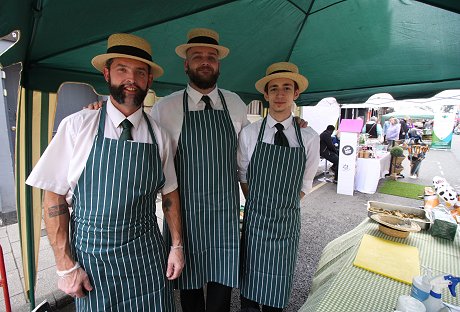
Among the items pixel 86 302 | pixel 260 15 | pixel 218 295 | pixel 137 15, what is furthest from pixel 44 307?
pixel 260 15

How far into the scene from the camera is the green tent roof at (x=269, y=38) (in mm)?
1573

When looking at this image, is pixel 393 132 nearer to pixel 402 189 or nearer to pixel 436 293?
pixel 402 189

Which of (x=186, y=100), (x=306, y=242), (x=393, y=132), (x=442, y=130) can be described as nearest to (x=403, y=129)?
(x=393, y=132)

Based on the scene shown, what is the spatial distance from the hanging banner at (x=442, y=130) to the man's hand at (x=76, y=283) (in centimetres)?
2055

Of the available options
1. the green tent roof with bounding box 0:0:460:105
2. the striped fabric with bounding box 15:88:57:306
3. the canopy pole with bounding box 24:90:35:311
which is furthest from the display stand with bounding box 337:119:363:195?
the canopy pole with bounding box 24:90:35:311

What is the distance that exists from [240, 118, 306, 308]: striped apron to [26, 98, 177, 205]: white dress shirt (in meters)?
0.96

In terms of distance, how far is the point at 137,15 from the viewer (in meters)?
1.81

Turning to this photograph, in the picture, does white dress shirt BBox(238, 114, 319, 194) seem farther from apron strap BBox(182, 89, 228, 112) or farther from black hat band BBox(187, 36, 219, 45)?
black hat band BBox(187, 36, 219, 45)

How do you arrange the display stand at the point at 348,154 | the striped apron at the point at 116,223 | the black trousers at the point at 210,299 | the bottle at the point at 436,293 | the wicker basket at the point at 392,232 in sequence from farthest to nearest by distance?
the display stand at the point at 348,154 → the wicker basket at the point at 392,232 → the black trousers at the point at 210,299 → the striped apron at the point at 116,223 → the bottle at the point at 436,293

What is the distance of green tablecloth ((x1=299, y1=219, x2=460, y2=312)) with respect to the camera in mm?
1420

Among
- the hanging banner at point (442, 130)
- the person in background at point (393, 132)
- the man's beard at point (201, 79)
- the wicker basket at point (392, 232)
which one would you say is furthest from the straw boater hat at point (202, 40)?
the hanging banner at point (442, 130)

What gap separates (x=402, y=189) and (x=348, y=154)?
7.36ft

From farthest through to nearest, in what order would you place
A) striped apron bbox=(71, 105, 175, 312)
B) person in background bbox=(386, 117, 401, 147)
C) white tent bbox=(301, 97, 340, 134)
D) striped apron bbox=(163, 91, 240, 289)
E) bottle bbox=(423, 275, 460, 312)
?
person in background bbox=(386, 117, 401, 147)
white tent bbox=(301, 97, 340, 134)
striped apron bbox=(163, 91, 240, 289)
striped apron bbox=(71, 105, 175, 312)
bottle bbox=(423, 275, 460, 312)

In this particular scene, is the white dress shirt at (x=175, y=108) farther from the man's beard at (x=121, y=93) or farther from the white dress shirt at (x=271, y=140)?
the man's beard at (x=121, y=93)
